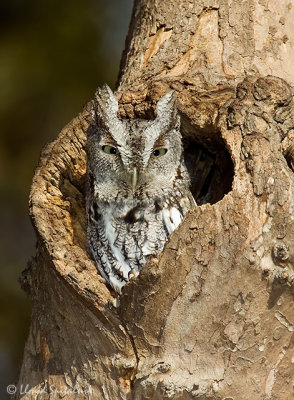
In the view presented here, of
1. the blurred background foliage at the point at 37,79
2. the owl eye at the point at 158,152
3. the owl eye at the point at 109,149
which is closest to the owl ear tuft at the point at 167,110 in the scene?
the owl eye at the point at 158,152

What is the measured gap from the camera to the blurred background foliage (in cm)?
618

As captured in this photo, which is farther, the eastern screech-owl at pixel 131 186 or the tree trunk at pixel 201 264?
the eastern screech-owl at pixel 131 186

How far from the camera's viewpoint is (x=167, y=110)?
413 centimetres

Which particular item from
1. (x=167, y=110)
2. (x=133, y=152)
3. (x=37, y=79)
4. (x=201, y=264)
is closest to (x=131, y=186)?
(x=133, y=152)

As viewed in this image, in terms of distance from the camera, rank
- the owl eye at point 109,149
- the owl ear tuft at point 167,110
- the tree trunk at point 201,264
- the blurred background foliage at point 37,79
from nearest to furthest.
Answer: the tree trunk at point 201,264 < the owl ear tuft at point 167,110 < the owl eye at point 109,149 < the blurred background foliage at point 37,79

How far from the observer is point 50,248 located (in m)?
3.85

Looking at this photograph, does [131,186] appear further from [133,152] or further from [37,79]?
[37,79]

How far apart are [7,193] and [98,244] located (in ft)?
7.44

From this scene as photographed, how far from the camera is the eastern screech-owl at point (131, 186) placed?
4.17 meters

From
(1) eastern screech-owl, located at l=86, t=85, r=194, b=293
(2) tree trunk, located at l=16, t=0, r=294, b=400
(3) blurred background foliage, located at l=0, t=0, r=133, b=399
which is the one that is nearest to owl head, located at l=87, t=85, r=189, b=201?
(1) eastern screech-owl, located at l=86, t=85, r=194, b=293

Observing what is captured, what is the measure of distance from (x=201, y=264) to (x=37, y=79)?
325 cm

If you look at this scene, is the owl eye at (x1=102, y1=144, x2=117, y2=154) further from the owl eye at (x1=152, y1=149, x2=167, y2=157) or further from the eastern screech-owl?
the owl eye at (x1=152, y1=149, x2=167, y2=157)

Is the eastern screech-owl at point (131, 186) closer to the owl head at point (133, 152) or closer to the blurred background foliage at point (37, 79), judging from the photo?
the owl head at point (133, 152)

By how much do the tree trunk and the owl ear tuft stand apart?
0.29ft
